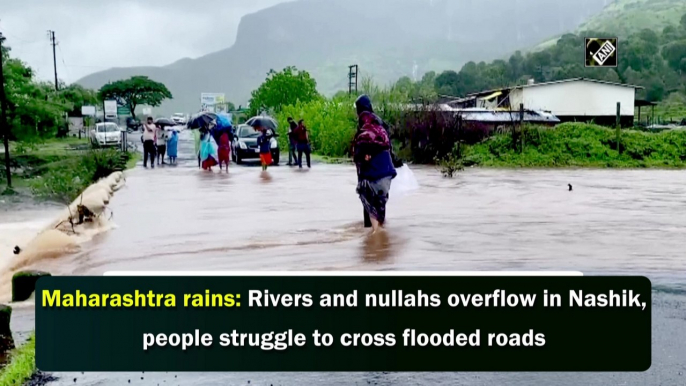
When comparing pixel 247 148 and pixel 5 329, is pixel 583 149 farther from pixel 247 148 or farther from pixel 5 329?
pixel 5 329

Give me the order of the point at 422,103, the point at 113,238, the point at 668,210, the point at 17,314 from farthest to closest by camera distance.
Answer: the point at 422,103
the point at 668,210
the point at 113,238
the point at 17,314

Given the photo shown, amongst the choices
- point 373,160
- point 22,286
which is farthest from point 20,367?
point 373,160

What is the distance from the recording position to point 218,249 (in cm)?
816

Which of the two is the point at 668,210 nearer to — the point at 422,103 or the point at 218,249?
the point at 218,249

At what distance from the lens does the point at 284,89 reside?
4469 centimetres

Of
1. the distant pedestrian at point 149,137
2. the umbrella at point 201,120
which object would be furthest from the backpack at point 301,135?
the distant pedestrian at point 149,137

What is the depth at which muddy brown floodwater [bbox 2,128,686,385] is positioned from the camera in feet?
13.2

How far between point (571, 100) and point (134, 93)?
25.0 meters

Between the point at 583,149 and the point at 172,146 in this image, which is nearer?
the point at 172,146

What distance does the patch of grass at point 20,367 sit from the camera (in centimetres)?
421

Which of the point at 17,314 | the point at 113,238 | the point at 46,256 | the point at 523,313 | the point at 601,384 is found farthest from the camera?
the point at 113,238

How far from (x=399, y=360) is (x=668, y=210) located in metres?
10.1

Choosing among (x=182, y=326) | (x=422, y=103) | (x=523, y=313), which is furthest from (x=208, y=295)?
(x=422, y=103)

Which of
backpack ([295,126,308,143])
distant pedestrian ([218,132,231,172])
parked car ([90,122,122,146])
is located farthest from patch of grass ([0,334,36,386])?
parked car ([90,122,122,146])
